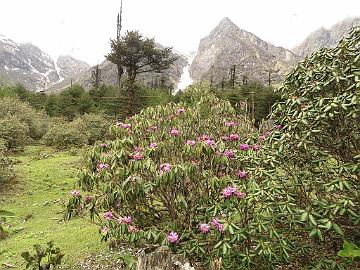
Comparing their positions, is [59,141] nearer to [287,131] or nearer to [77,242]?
[77,242]

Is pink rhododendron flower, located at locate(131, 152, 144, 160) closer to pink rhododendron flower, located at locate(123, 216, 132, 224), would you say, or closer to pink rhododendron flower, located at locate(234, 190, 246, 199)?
pink rhododendron flower, located at locate(123, 216, 132, 224)

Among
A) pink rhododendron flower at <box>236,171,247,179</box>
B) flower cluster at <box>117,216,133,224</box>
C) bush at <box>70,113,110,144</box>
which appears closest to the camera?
pink rhododendron flower at <box>236,171,247,179</box>

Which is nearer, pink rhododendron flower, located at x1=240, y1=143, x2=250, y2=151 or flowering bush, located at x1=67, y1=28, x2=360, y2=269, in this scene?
flowering bush, located at x1=67, y1=28, x2=360, y2=269

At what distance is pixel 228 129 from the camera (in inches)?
233

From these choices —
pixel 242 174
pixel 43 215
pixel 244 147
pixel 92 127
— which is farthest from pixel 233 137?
pixel 92 127

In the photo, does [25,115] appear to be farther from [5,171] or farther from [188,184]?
[188,184]

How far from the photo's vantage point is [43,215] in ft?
33.9

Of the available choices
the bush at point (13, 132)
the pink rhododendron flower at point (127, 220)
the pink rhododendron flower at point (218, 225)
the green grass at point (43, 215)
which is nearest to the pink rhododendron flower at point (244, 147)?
the pink rhododendron flower at point (218, 225)

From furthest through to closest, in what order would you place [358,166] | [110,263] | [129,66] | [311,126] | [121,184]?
1. [129,66]
2. [110,263]
3. [121,184]
4. [311,126]
5. [358,166]

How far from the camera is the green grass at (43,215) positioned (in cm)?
759

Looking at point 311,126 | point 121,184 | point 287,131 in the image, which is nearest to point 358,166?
point 311,126

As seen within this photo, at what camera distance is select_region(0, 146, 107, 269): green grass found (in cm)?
759

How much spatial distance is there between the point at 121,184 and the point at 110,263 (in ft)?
6.64

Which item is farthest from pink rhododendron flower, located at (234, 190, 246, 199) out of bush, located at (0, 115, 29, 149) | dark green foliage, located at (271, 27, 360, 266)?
bush, located at (0, 115, 29, 149)
